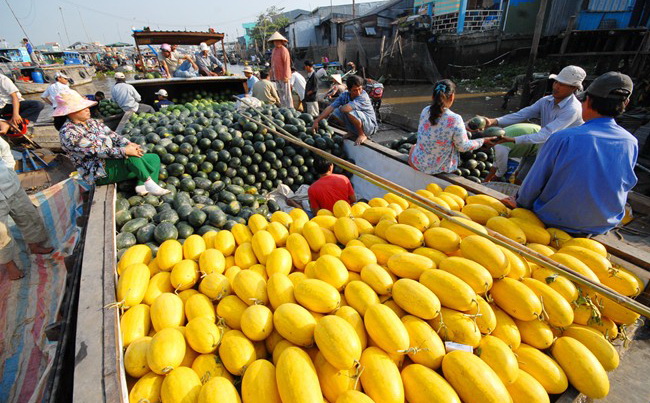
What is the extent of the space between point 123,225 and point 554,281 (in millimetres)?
4154

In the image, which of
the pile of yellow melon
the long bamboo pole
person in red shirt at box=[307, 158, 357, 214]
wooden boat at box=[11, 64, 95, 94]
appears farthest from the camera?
wooden boat at box=[11, 64, 95, 94]

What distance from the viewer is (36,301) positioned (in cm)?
373

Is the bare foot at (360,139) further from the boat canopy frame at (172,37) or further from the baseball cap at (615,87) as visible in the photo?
the boat canopy frame at (172,37)

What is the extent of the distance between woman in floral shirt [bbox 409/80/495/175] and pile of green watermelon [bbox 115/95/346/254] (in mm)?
2295

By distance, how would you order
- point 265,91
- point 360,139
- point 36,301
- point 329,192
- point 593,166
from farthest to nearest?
1. point 265,91
2. point 360,139
3. point 329,192
4. point 36,301
5. point 593,166

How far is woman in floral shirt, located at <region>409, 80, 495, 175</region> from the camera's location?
356cm

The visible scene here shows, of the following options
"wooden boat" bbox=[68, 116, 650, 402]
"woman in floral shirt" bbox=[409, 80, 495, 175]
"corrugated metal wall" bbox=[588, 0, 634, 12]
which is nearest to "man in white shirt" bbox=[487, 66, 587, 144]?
"woman in floral shirt" bbox=[409, 80, 495, 175]

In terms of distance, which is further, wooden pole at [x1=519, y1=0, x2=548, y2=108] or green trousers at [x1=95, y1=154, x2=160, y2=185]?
wooden pole at [x1=519, y1=0, x2=548, y2=108]

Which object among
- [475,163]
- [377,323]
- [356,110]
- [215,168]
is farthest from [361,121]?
[377,323]

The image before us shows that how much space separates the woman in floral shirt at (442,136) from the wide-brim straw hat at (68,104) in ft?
14.3

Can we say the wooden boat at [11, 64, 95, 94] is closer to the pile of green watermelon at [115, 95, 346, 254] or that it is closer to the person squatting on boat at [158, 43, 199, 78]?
the person squatting on boat at [158, 43, 199, 78]

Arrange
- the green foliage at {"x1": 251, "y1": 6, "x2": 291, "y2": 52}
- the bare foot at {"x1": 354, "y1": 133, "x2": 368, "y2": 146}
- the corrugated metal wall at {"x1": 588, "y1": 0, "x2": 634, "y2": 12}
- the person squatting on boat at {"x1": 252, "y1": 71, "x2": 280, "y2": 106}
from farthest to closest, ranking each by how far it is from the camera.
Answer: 1. the green foliage at {"x1": 251, "y1": 6, "x2": 291, "y2": 52}
2. the corrugated metal wall at {"x1": 588, "y1": 0, "x2": 634, "y2": 12}
3. the person squatting on boat at {"x1": 252, "y1": 71, "x2": 280, "y2": 106}
4. the bare foot at {"x1": 354, "y1": 133, "x2": 368, "y2": 146}

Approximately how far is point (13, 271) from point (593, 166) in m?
6.94

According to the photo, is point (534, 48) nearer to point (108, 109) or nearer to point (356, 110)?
point (356, 110)
